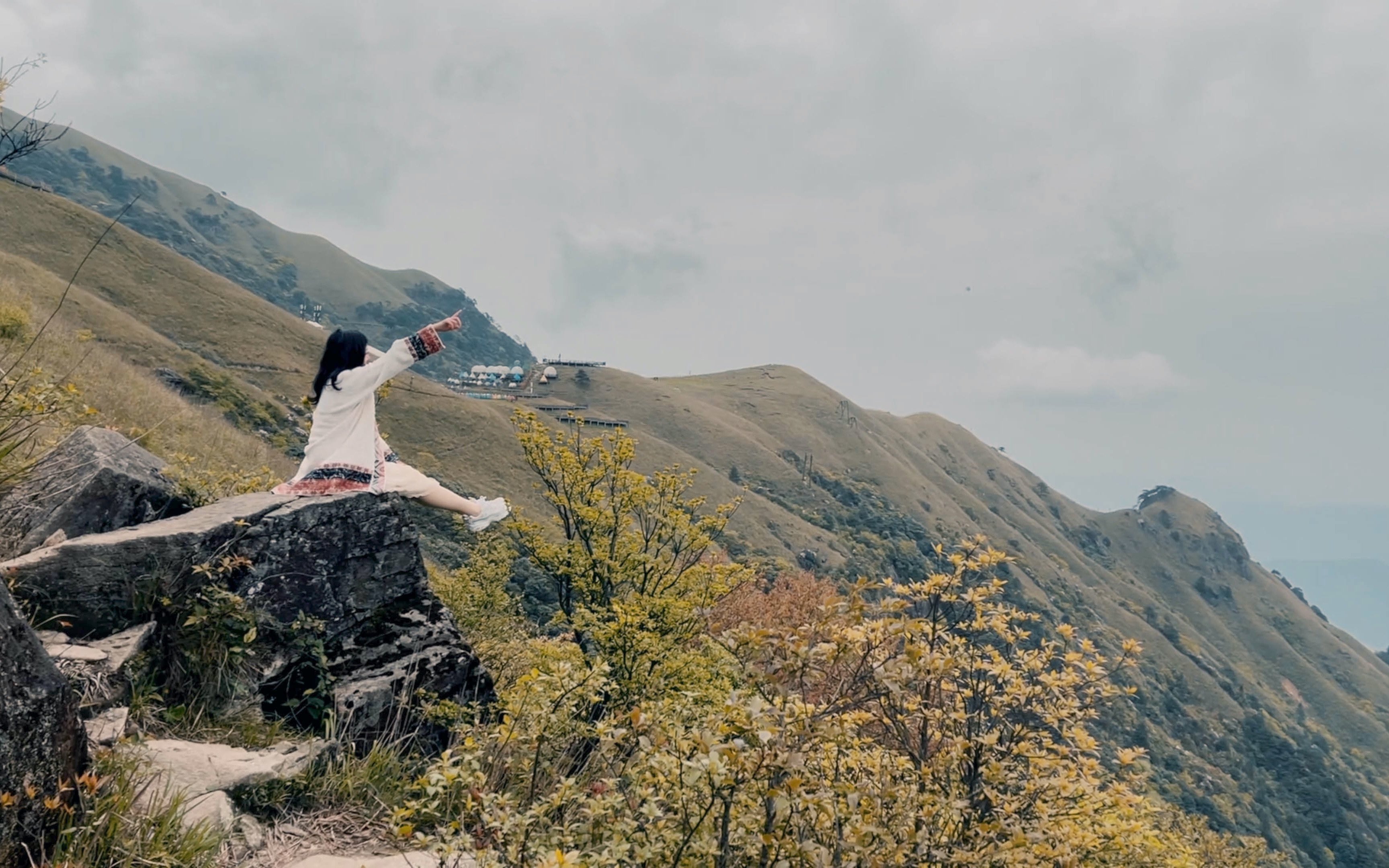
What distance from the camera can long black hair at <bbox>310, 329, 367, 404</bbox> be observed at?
7104mm

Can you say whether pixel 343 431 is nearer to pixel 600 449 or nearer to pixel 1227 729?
pixel 600 449

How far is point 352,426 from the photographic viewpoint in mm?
7008

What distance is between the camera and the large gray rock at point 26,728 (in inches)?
124

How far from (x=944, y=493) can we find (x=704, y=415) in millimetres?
65518

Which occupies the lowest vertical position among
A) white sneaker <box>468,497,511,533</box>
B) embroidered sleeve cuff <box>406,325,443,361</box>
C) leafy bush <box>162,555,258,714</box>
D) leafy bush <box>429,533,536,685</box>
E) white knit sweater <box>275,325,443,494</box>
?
leafy bush <box>429,533,536,685</box>

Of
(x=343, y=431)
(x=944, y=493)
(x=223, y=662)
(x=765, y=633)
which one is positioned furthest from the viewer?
(x=944, y=493)

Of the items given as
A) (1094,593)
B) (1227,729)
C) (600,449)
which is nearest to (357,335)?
(600,449)

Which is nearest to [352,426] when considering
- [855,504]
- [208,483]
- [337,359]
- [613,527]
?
[337,359]

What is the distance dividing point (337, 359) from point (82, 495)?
237 centimetres

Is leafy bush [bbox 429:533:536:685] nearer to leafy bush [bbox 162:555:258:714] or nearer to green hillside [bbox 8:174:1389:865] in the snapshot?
leafy bush [bbox 162:555:258:714]

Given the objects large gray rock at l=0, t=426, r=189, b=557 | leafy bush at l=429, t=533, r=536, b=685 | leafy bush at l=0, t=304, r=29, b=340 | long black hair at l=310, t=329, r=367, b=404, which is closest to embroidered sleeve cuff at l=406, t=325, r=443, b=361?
long black hair at l=310, t=329, r=367, b=404

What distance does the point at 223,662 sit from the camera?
5.45m

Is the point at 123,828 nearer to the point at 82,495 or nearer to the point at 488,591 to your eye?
the point at 82,495

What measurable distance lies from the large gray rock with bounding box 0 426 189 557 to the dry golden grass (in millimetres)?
1443
